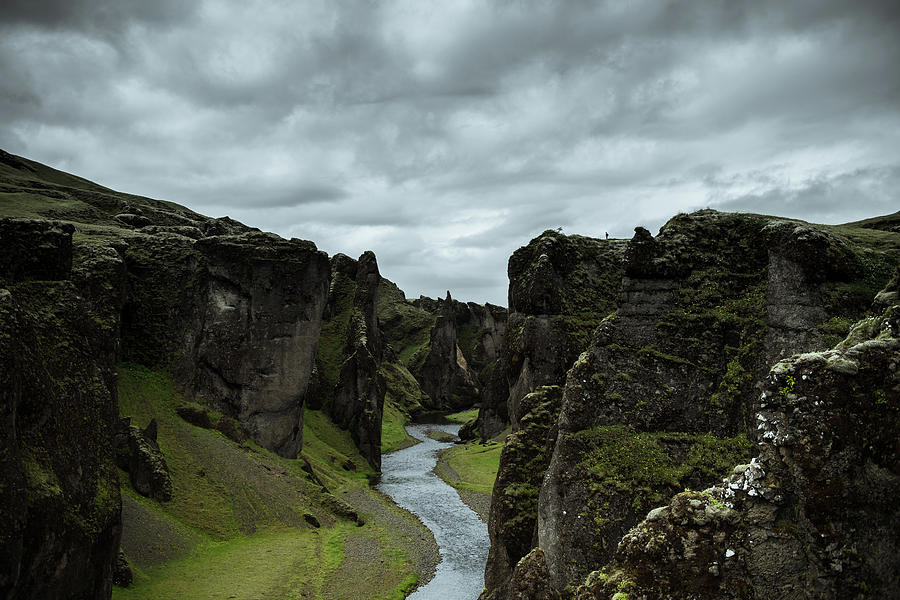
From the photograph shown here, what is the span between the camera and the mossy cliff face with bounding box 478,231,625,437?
28.9 metres

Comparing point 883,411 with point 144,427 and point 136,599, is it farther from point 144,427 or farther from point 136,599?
point 144,427

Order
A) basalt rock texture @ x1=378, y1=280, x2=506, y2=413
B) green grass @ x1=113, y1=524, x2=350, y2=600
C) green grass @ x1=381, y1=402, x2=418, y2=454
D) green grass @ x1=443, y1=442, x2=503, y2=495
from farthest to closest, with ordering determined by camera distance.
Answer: basalt rock texture @ x1=378, y1=280, x2=506, y2=413 < green grass @ x1=381, y1=402, x2=418, y2=454 < green grass @ x1=443, y1=442, x2=503, y2=495 < green grass @ x1=113, y1=524, x2=350, y2=600

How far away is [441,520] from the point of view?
170 ft

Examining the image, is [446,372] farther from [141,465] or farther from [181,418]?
[141,465]

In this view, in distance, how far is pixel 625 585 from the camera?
907 centimetres

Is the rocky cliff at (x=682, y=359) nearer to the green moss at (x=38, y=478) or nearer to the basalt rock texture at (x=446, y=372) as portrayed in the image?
the green moss at (x=38, y=478)

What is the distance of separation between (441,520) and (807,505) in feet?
156

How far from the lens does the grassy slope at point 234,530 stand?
32594 millimetres

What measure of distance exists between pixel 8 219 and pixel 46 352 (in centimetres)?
664

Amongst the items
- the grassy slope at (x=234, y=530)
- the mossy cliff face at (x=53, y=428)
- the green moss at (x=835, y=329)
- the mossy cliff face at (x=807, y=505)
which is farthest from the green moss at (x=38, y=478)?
the green moss at (x=835, y=329)

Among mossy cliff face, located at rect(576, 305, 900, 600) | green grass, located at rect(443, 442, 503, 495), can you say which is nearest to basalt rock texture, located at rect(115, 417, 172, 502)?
green grass, located at rect(443, 442, 503, 495)

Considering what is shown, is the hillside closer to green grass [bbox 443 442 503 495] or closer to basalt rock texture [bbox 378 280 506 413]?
green grass [bbox 443 442 503 495]

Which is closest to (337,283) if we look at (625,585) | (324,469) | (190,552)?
(324,469)

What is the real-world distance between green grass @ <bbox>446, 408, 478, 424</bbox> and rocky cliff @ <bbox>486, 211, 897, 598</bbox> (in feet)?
366
